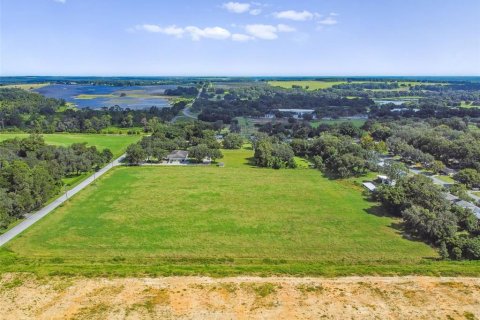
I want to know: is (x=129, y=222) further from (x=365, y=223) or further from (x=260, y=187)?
(x=365, y=223)

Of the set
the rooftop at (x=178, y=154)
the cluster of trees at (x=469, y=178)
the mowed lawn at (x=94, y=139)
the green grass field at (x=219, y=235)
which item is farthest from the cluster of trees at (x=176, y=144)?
the cluster of trees at (x=469, y=178)

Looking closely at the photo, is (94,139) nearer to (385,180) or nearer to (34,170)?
(34,170)

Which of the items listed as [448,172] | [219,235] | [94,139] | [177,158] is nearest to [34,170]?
[219,235]

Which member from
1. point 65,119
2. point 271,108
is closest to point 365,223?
point 65,119

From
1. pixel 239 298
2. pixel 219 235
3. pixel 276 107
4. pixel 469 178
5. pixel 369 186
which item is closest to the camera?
pixel 239 298

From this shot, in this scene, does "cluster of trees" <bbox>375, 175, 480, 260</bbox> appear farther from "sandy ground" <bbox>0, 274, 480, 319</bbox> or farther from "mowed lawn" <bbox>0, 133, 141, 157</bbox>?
"mowed lawn" <bbox>0, 133, 141, 157</bbox>

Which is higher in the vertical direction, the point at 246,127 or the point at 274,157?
the point at 246,127

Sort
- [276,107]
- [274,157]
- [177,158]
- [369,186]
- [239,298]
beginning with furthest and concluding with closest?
[276,107] < [177,158] < [274,157] < [369,186] < [239,298]
